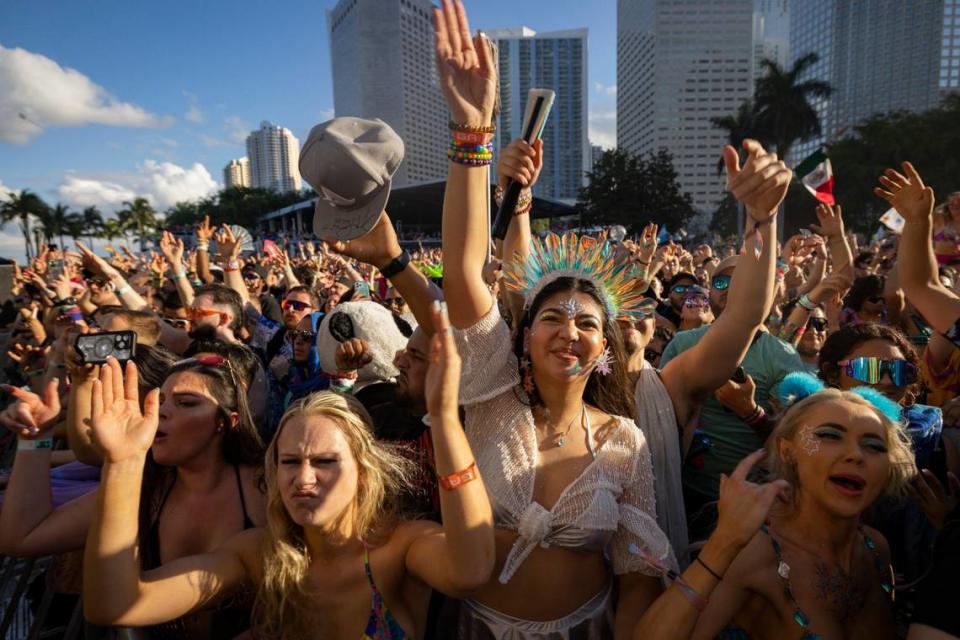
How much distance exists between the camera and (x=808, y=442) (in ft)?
5.84

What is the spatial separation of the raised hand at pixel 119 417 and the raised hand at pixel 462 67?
1.32 metres

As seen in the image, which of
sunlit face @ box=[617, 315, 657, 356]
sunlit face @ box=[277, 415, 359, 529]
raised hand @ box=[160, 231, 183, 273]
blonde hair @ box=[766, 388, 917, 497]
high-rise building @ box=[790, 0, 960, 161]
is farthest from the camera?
high-rise building @ box=[790, 0, 960, 161]

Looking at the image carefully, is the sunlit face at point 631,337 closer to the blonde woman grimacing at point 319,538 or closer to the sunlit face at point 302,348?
the blonde woman grimacing at point 319,538

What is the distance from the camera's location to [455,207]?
173cm

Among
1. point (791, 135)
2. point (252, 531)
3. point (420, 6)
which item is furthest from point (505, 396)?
point (420, 6)

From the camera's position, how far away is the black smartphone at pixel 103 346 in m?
1.77

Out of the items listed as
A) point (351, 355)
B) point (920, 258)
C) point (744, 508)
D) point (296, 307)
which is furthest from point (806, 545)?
point (296, 307)

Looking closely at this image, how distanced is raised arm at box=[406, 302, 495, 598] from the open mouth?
3.71 feet

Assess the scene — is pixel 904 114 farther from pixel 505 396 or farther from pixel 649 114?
pixel 649 114

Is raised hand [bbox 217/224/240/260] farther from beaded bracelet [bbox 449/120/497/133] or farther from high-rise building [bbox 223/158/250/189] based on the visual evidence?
high-rise building [bbox 223/158/250/189]

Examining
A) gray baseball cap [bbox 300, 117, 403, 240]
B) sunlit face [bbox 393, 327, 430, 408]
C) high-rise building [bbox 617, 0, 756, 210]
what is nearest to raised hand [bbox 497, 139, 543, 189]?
gray baseball cap [bbox 300, 117, 403, 240]

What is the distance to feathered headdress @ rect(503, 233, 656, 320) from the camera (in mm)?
2023

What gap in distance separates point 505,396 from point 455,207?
26.8 inches

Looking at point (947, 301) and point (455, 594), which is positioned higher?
point (947, 301)
